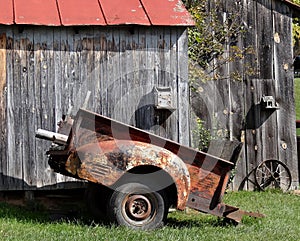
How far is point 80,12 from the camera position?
9.86m

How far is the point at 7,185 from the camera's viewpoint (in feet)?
31.2

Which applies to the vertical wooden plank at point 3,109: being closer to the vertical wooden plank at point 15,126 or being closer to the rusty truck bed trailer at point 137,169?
the vertical wooden plank at point 15,126

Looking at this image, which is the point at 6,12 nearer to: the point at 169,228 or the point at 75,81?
the point at 75,81

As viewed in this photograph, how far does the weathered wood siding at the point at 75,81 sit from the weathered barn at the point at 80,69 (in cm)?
2

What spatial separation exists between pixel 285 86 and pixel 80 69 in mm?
5514

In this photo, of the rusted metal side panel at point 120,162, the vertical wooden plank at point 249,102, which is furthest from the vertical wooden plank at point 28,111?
the vertical wooden plank at point 249,102

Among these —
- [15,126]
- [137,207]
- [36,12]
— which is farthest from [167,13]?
[137,207]

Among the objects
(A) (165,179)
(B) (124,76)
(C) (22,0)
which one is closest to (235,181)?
(B) (124,76)

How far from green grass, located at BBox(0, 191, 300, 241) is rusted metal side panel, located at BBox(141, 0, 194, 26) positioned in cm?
322

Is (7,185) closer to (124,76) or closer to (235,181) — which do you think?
(124,76)

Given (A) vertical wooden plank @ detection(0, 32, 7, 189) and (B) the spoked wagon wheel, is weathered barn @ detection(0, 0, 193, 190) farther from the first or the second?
(B) the spoked wagon wheel

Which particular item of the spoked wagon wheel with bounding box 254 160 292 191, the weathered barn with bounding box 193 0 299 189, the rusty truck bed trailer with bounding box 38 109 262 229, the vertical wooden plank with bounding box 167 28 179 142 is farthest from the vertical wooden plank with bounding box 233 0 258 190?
the rusty truck bed trailer with bounding box 38 109 262 229

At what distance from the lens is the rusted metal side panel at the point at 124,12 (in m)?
9.84

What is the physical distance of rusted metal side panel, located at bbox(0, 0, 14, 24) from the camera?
9.35m
